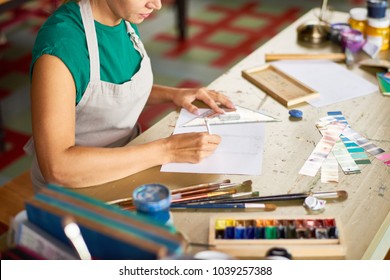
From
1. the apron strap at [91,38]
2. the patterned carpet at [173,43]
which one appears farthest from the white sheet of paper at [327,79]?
the patterned carpet at [173,43]

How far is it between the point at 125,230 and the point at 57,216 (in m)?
0.15

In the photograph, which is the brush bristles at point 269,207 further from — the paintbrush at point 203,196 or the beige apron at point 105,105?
the beige apron at point 105,105

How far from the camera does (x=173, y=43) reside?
4.38m

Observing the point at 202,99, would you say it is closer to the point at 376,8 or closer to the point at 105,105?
the point at 105,105

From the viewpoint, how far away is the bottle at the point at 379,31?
77.5 inches

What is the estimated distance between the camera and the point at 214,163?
4.56 feet

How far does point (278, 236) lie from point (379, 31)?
47.3 inches

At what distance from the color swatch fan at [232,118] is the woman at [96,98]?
39mm

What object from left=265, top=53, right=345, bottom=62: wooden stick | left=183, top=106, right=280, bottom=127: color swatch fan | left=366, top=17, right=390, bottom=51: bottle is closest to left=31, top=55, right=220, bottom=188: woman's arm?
left=183, top=106, right=280, bottom=127: color swatch fan

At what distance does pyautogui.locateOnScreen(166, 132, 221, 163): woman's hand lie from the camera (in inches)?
55.0

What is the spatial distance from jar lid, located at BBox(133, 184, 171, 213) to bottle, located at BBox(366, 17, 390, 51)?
4.33 feet

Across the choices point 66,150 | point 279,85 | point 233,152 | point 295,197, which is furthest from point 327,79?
point 66,150

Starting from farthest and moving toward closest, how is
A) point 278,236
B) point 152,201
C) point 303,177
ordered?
point 303,177 → point 278,236 → point 152,201

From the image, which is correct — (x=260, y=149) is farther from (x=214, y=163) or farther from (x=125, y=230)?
(x=125, y=230)
